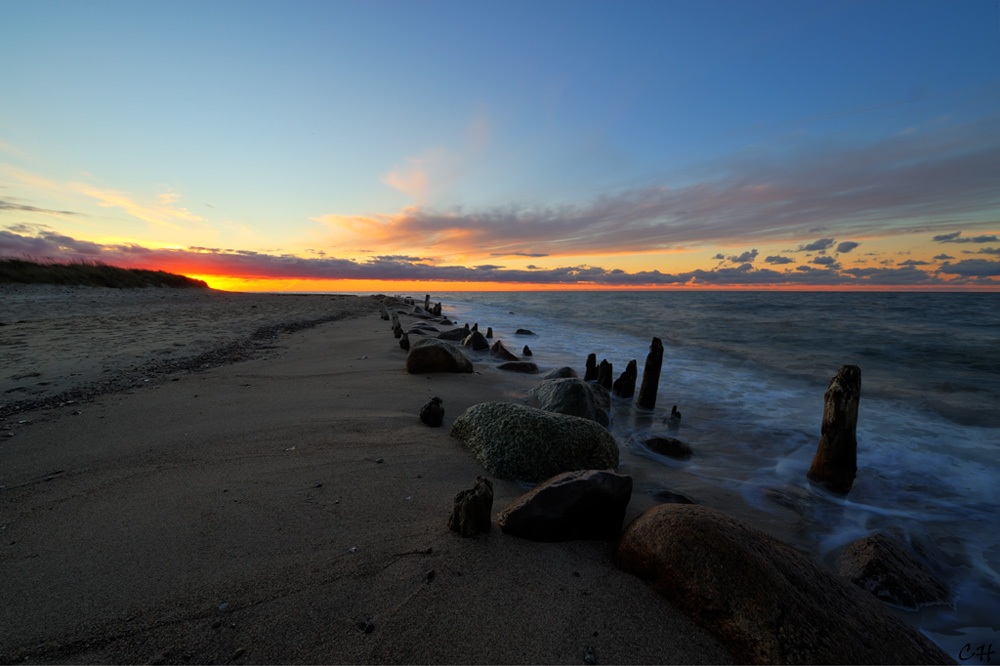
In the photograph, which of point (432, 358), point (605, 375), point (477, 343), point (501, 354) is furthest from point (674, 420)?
point (477, 343)

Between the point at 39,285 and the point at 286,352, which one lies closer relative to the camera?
the point at 286,352

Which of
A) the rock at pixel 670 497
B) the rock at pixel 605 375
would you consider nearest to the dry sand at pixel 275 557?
the rock at pixel 670 497

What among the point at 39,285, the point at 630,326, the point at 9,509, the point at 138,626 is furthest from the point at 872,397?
the point at 39,285

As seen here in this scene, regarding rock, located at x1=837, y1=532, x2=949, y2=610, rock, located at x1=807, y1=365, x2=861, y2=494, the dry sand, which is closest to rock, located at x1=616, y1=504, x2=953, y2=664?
the dry sand

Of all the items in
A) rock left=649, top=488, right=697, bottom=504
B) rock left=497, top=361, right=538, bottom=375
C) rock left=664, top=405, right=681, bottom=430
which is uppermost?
rock left=497, top=361, right=538, bottom=375

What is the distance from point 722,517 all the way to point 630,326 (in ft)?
70.7

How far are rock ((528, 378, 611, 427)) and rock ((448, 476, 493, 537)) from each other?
3.21m

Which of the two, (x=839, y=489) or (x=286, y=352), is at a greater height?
(x=286, y=352)

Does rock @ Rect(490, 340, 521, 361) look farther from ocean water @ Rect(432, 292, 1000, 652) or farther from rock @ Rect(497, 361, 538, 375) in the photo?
rock @ Rect(497, 361, 538, 375)

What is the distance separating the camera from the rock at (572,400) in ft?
19.4

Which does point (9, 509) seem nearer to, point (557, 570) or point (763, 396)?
point (557, 570)

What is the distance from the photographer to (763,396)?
28.4 feet

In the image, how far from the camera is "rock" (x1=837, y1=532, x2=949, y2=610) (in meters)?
2.78

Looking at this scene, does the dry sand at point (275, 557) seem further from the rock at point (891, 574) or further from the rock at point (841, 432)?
the rock at point (841, 432)
